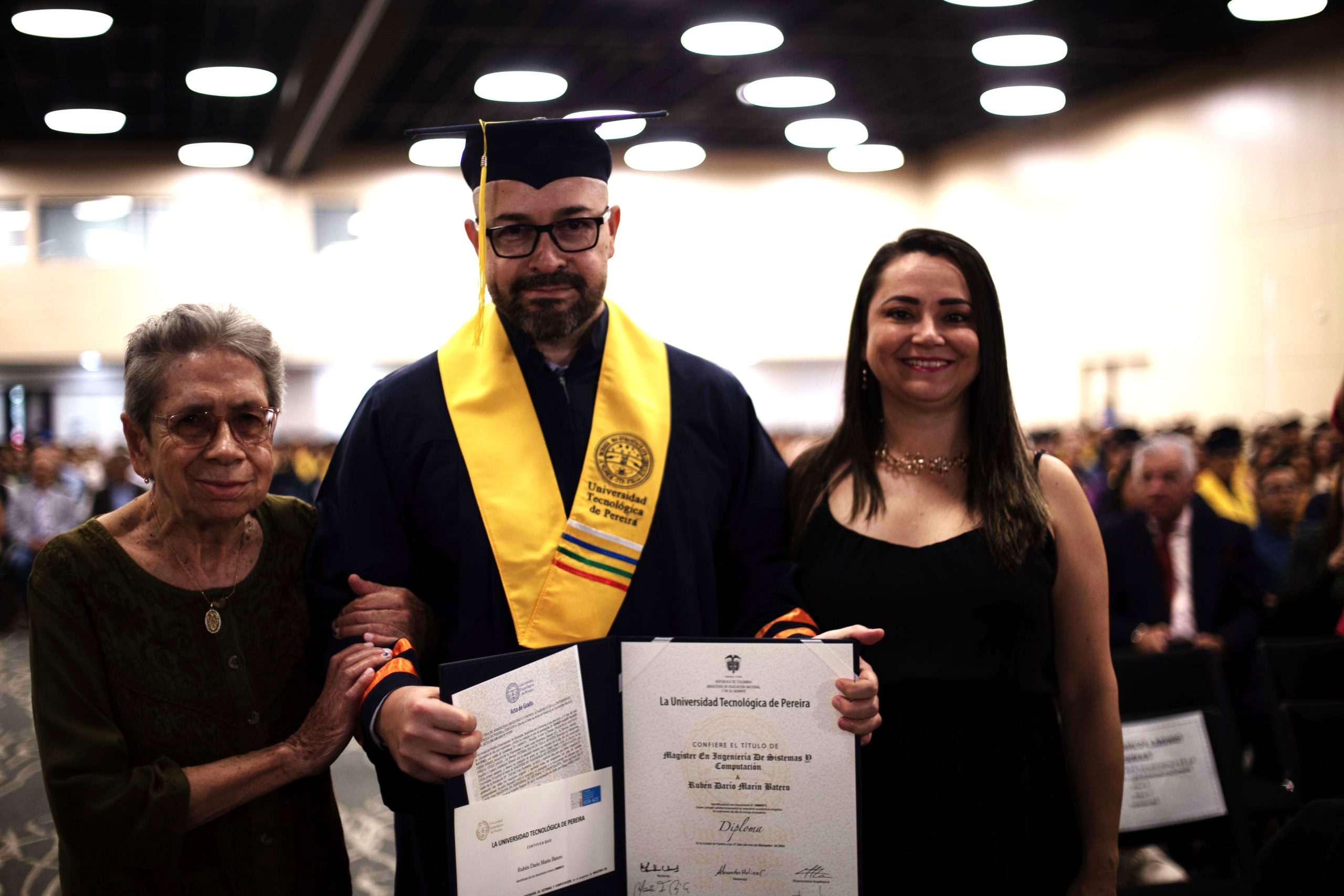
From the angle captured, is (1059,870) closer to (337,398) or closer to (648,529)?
(648,529)

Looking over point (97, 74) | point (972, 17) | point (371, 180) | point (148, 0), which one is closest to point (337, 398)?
point (371, 180)

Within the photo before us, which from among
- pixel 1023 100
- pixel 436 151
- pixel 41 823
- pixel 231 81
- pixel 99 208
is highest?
pixel 99 208

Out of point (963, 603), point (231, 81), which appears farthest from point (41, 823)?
point (231, 81)

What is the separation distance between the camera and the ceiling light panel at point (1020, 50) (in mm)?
9672

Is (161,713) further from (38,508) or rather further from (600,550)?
(38,508)

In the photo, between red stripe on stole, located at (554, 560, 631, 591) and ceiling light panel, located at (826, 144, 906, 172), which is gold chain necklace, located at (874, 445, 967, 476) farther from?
ceiling light panel, located at (826, 144, 906, 172)

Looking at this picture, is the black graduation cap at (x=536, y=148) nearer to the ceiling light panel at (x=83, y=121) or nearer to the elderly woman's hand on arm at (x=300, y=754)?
the elderly woman's hand on arm at (x=300, y=754)

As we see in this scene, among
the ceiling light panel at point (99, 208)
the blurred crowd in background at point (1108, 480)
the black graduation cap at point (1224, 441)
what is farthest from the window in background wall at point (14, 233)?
the black graduation cap at point (1224, 441)

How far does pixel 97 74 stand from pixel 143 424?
12.6 m

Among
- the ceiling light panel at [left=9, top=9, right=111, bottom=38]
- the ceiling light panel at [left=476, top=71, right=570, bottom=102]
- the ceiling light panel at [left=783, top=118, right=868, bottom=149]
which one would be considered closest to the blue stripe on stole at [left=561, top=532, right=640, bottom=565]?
the ceiling light panel at [left=9, top=9, right=111, bottom=38]

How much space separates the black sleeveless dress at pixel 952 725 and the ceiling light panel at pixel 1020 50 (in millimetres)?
8502

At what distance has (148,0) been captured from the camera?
10.2 metres

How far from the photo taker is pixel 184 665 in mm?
1948

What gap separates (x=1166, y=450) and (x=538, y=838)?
3.64 m
